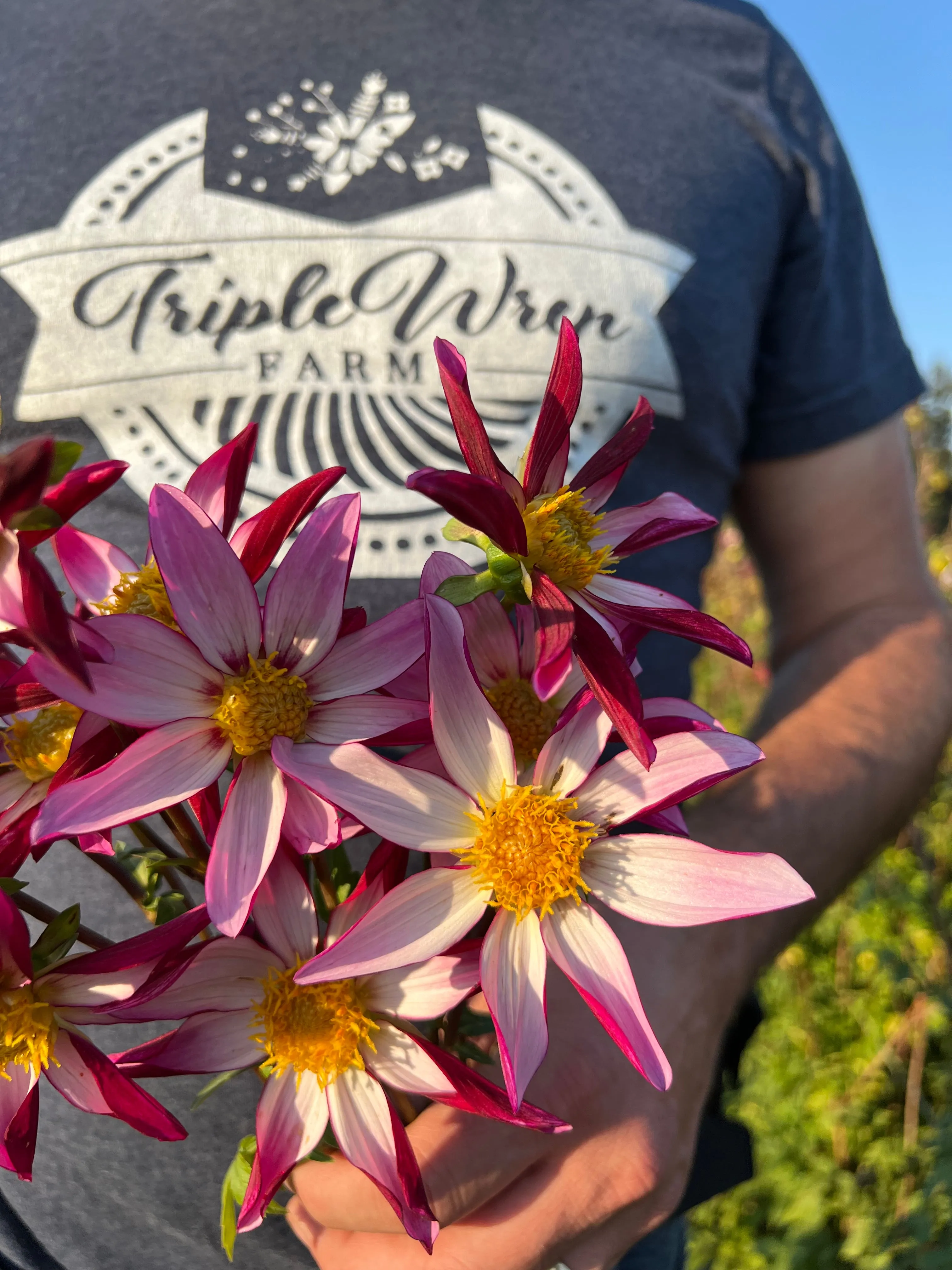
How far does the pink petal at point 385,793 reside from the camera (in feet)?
1.16

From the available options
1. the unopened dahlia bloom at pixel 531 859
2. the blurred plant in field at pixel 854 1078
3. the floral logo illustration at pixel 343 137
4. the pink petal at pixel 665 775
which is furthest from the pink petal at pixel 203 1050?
the blurred plant in field at pixel 854 1078

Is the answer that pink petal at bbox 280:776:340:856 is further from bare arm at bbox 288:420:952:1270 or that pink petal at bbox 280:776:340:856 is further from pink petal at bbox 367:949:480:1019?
bare arm at bbox 288:420:952:1270

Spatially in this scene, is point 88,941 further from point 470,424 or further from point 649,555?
point 649,555

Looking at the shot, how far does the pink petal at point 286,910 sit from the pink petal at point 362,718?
60mm

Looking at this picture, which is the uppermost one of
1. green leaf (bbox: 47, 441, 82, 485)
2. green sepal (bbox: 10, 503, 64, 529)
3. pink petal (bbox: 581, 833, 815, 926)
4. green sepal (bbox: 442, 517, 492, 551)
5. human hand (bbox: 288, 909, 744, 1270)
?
green leaf (bbox: 47, 441, 82, 485)

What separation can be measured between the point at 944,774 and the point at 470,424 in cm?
278

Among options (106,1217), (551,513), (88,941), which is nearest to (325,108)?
(551,513)

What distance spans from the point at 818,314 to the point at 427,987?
3.63 ft

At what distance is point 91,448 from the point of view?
901mm

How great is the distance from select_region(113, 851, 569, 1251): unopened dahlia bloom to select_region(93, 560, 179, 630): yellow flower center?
127 millimetres

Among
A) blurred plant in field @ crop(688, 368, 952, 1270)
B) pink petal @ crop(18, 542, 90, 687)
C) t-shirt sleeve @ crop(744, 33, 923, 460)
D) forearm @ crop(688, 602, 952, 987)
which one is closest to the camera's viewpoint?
pink petal @ crop(18, 542, 90, 687)

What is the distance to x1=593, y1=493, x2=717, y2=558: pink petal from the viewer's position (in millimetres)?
440

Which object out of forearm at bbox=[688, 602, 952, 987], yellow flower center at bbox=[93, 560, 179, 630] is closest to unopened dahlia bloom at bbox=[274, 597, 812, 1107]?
yellow flower center at bbox=[93, 560, 179, 630]

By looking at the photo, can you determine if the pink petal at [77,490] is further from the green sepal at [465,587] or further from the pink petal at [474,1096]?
the pink petal at [474,1096]
